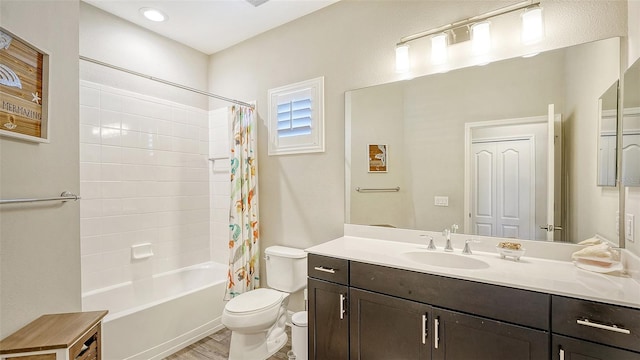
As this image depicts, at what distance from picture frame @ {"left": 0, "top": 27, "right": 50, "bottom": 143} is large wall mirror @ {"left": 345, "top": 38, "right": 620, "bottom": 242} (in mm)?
1802

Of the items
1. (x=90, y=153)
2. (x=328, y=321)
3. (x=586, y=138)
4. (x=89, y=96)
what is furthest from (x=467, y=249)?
(x=89, y=96)

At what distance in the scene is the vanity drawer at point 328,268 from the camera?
1.72 m

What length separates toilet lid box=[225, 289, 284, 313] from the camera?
201 centimetres

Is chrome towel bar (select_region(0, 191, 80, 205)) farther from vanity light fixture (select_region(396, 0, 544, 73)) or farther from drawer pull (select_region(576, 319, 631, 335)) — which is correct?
drawer pull (select_region(576, 319, 631, 335))

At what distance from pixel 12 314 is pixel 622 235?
2825 mm

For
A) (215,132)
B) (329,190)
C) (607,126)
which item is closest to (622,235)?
(607,126)

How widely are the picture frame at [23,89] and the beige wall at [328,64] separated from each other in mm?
1640

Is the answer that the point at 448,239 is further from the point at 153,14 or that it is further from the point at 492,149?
the point at 153,14

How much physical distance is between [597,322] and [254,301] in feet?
6.20

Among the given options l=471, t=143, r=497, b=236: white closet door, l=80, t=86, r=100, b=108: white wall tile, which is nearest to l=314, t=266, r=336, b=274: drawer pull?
l=471, t=143, r=497, b=236: white closet door

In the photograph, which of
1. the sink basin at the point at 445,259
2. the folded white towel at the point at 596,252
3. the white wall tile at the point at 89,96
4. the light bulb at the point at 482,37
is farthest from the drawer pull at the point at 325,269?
the white wall tile at the point at 89,96

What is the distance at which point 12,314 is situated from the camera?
122 centimetres

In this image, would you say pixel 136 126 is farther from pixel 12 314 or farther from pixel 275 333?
pixel 275 333

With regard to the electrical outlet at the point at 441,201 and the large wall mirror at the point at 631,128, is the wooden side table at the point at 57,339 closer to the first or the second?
the electrical outlet at the point at 441,201
